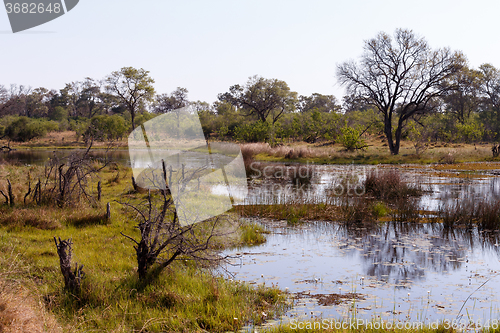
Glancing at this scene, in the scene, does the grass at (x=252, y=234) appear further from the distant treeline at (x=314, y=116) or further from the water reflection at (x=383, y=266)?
the distant treeline at (x=314, y=116)

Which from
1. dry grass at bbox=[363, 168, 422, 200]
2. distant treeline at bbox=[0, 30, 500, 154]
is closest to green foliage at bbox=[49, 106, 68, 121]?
distant treeline at bbox=[0, 30, 500, 154]

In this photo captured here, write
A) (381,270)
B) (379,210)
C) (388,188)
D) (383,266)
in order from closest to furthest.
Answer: (381,270) < (383,266) < (379,210) < (388,188)

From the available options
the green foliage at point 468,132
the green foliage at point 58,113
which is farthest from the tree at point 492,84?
the green foliage at point 58,113

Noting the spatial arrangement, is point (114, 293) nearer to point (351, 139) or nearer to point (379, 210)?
point (379, 210)

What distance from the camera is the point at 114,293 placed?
208 inches

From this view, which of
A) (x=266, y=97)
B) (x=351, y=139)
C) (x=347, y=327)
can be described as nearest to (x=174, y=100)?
(x=266, y=97)

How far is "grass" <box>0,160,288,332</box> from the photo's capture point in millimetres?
4590

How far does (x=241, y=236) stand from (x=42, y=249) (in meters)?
4.41

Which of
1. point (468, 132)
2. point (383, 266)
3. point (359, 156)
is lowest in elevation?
point (383, 266)

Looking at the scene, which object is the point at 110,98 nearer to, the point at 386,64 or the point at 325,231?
the point at 386,64

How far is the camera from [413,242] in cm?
922

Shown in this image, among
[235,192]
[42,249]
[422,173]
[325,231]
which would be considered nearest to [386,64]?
[422,173]

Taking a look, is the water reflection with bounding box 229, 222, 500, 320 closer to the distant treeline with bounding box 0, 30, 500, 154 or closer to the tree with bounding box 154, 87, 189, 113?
the distant treeline with bounding box 0, 30, 500, 154

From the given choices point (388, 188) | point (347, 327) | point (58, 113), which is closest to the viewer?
point (347, 327)
